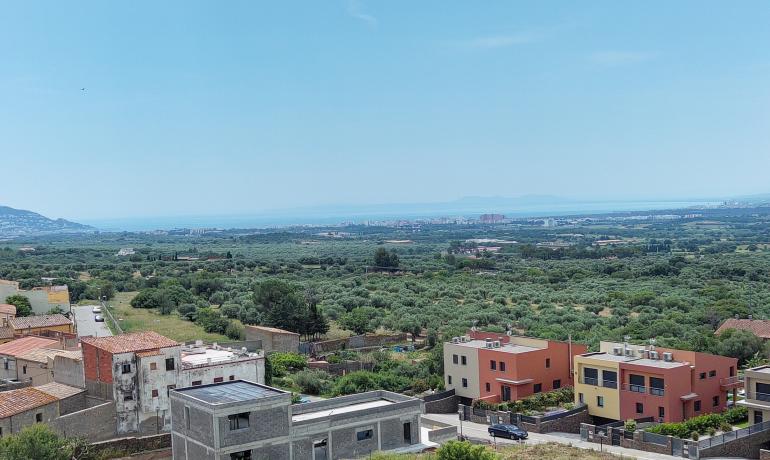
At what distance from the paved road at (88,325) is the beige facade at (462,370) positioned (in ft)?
78.7

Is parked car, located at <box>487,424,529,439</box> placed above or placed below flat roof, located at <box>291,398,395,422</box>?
below

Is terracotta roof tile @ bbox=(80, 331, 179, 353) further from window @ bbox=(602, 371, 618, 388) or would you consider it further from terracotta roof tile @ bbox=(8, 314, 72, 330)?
window @ bbox=(602, 371, 618, 388)

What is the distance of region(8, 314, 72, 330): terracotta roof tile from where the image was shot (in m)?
51.2

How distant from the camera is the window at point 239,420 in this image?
86.9ft

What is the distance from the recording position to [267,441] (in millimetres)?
27125

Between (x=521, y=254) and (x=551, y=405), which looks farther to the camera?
(x=521, y=254)

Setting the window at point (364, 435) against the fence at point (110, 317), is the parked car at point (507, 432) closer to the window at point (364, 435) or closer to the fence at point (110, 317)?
the window at point (364, 435)

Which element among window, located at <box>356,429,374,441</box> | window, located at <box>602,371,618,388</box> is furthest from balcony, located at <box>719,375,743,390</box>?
window, located at <box>356,429,374,441</box>

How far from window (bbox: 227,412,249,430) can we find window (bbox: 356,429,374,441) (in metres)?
4.78

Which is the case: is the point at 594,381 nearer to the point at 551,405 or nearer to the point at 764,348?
the point at 551,405

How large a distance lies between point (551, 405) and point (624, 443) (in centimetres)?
693

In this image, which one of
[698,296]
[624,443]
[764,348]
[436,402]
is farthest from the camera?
[698,296]

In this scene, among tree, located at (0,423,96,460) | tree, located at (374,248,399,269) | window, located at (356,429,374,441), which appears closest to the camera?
tree, located at (0,423,96,460)

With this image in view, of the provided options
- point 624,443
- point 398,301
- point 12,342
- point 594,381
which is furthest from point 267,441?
point 398,301
